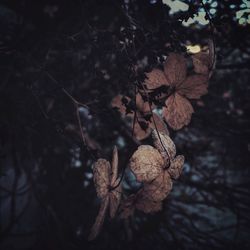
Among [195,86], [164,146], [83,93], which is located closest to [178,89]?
[195,86]

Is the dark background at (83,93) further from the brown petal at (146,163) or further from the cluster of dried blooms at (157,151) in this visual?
the brown petal at (146,163)

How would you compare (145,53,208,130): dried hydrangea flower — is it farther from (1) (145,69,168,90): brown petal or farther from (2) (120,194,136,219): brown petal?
(2) (120,194,136,219): brown petal

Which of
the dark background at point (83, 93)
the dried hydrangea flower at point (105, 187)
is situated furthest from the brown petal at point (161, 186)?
the dark background at point (83, 93)

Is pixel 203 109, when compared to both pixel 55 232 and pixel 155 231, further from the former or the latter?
pixel 55 232

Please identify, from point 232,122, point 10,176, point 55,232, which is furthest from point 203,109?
point 10,176

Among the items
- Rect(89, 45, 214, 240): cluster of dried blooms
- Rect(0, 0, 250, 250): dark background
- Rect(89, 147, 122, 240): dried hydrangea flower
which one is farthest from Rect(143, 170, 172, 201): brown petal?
Rect(0, 0, 250, 250): dark background
